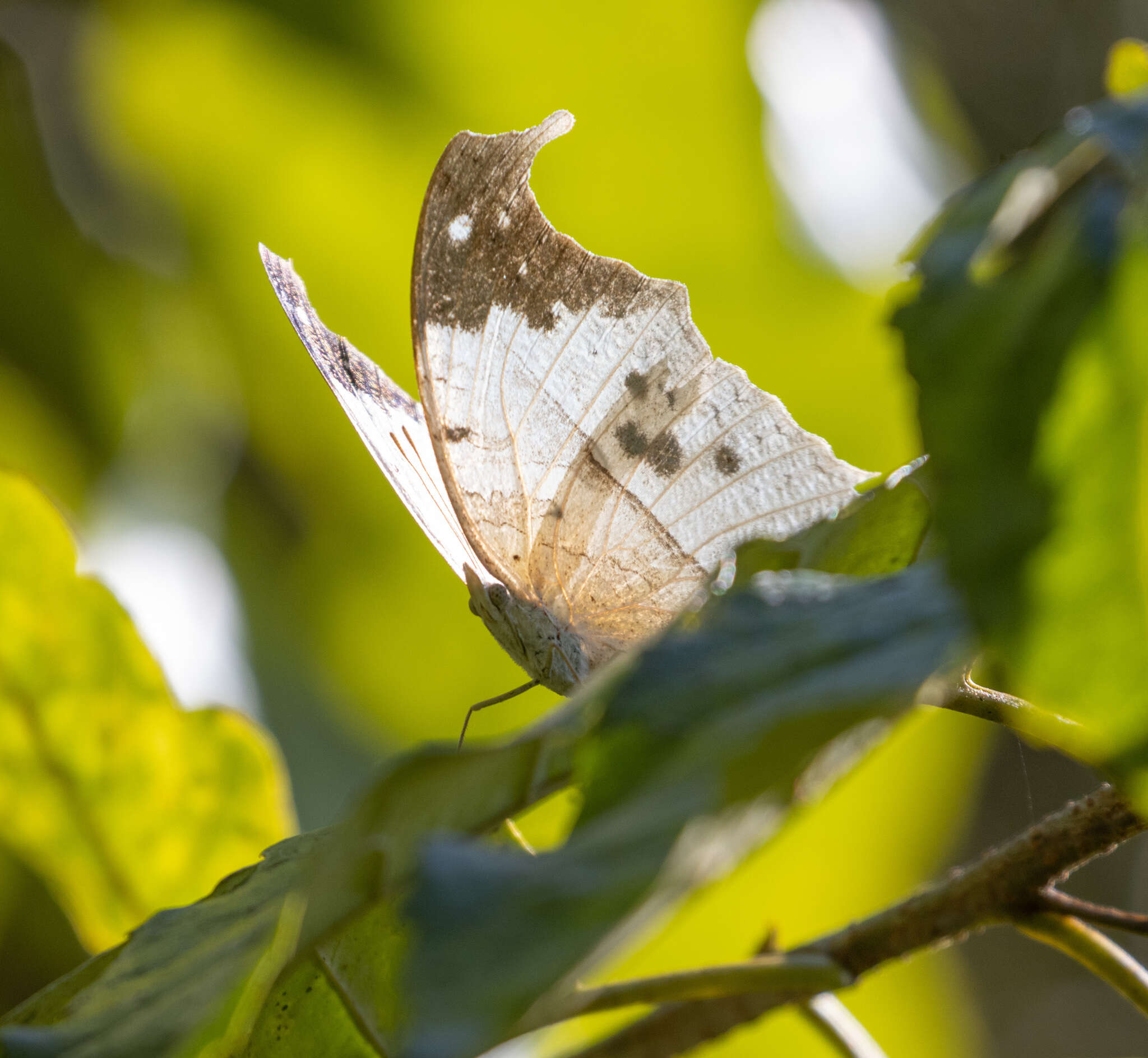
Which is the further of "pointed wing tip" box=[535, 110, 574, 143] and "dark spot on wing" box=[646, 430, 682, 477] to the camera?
"dark spot on wing" box=[646, 430, 682, 477]

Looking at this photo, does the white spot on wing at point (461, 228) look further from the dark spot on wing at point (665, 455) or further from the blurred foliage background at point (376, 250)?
the blurred foliage background at point (376, 250)

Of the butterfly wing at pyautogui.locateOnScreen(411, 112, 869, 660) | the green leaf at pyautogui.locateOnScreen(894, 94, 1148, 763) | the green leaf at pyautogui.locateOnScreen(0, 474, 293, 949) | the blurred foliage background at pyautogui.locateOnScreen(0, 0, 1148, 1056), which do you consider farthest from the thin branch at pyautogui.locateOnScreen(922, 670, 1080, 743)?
the blurred foliage background at pyautogui.locateOnScreen(0, 0, 1148, 1056)

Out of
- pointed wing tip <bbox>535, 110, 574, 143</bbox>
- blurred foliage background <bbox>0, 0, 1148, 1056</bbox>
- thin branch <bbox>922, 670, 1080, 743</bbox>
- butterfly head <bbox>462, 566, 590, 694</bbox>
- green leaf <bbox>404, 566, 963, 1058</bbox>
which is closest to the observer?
green leaf <bbox>404, 566, 963, 1058</bbox>

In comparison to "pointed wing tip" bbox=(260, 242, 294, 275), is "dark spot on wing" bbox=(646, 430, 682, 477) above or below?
below

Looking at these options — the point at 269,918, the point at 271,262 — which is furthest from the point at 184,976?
the point at 271,262

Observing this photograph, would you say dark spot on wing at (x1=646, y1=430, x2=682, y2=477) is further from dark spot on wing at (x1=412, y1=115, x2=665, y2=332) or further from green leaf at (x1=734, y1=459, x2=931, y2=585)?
green leaf at (x1=734, y1=459, x2=931, y2=585)

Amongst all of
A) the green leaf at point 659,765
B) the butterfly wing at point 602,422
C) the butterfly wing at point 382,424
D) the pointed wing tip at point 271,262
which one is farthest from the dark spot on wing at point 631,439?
the green leaf at point 659,765

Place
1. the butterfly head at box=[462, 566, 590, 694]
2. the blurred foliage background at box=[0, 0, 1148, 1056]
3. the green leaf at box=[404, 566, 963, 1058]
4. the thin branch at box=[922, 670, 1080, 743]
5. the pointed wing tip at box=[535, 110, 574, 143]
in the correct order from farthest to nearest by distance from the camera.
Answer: the blurred foliage background at box=[0, 0, 1148, 1056]
the butterfly head at box=[462, 566, 590, 694]
the pointed wing tip at box=[535, 110, 574, 143]
the thin branch at box=[922, 670, 1080, 743]
the green leaf at box=[404, 566, 963, 1058]
